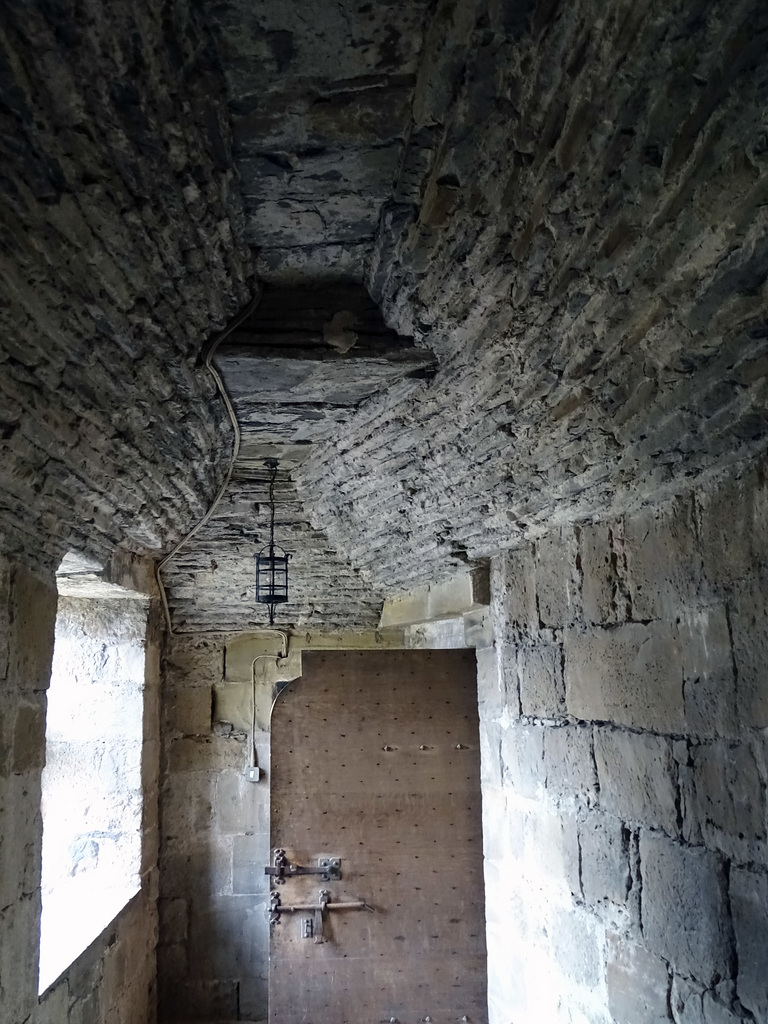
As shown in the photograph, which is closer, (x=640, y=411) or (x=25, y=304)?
(x=25, y=304)

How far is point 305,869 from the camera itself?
3.49 metres

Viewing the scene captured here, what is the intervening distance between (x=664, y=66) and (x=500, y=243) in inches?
22.9

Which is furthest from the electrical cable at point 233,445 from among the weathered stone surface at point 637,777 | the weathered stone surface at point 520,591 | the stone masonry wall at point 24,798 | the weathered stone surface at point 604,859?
the weathered stone surface at point 604,859

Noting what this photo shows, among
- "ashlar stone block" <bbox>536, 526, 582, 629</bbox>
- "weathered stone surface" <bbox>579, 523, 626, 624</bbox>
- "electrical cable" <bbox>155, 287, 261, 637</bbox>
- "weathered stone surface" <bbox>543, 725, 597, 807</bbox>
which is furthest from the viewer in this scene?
"ashlar stone block" <bbox>536, 526, 582, 629</bbox>

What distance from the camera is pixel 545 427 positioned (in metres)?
2.19

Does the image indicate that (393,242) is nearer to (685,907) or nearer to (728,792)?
(728,792)

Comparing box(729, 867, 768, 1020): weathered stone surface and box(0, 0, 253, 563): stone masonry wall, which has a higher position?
box(0, 0, 253, 563): stone masonry wall

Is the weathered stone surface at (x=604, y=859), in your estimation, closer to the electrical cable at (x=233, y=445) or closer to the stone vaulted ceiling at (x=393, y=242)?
the stone vaulted ceiling at (x=393, y=242)

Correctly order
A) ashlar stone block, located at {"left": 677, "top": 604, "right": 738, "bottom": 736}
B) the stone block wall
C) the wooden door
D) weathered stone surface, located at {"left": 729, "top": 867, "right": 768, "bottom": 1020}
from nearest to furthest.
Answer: weathered stone surface, located at {"left": 729, "top": 867, "right": 768, "bottom": 1020} < ashlar stone block, located at {"left": 677, "top": 604, "right": 738, "bottom": 736} < the wooden door < the stone block wall

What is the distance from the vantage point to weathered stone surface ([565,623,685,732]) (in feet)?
6.71

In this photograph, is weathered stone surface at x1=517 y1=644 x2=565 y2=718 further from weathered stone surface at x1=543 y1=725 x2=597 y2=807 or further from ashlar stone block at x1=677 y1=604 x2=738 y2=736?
ashlar stone block at x1=677 y1=604 x2=738 y2=736

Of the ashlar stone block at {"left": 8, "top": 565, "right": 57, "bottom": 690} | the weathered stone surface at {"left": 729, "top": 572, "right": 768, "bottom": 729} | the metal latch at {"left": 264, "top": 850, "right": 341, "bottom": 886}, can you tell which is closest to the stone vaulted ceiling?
the ashlar stone block at {"left": 8, "top": 565, "right": 57, "bottom": 690}

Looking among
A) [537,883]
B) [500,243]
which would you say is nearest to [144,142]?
[500,243]

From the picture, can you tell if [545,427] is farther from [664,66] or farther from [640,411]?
[664,66]
